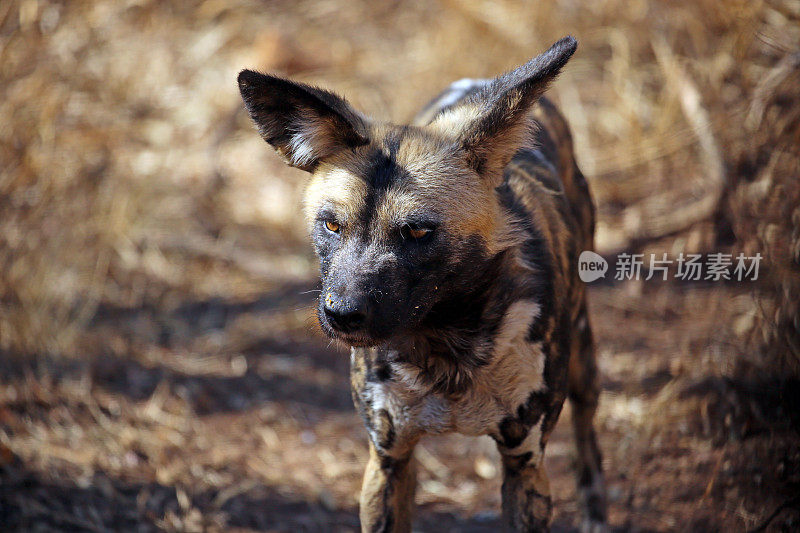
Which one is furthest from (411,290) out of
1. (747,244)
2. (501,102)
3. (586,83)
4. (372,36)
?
(372,36)

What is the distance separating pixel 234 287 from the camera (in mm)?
5031

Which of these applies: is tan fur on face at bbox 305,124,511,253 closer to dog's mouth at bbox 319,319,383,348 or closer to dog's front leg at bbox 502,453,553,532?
dog's mouth at bbox 319,319,383,348

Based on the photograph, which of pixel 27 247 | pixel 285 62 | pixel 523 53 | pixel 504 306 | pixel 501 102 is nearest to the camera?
pixel 501 102

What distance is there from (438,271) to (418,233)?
11 centimetres

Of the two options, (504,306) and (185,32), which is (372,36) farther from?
(504,306)

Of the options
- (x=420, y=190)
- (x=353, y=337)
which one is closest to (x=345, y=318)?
(x=353, y=337)

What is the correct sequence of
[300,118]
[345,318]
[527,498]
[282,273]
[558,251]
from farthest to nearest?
[282,273]
[558,251]
[527,498]
[300,118]
[345,318]

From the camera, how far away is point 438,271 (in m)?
1.99

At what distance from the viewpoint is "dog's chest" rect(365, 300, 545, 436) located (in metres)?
2.14

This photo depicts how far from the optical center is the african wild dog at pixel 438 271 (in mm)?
1944

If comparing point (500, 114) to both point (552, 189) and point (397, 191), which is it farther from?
point (552, 189)

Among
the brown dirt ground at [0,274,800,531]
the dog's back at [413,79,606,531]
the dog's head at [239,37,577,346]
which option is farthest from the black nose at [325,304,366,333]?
the brown dirt ground at [0,274,800,531]

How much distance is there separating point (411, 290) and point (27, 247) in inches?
104

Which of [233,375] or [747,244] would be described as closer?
[747,244]
